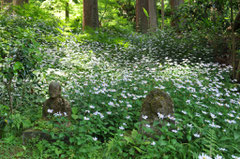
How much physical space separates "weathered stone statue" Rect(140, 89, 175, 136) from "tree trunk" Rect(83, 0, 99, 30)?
7968 millimetres

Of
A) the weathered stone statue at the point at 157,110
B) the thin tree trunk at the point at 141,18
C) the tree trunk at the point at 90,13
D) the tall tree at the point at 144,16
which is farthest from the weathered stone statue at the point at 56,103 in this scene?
the thin tree trunk at the point at 141,18

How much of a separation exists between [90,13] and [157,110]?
27.3ft

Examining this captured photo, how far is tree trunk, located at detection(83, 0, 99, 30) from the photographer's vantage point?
9977 millimetres

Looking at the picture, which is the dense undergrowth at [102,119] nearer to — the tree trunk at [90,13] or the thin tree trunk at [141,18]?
the tree trunk at [90,13]

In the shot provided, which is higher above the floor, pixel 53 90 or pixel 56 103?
pixel 53 90

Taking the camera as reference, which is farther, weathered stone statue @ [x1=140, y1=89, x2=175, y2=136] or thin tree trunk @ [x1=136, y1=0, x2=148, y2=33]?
thin tree trunk @ [x1=136, y1=0, x2=148, y2=33]

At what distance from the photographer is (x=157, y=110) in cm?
280

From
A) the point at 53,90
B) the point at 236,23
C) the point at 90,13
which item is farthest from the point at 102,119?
the point at 90,13

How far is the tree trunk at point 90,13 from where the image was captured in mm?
9977

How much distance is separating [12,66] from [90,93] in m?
1.27

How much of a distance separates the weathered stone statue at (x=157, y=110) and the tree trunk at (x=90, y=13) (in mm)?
7968

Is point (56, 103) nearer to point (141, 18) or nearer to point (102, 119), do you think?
point (102, 119)

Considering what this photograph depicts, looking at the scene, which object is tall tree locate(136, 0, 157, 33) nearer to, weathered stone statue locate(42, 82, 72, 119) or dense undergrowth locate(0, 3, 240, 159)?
dense undergrowth locate(0, 3, 240, 159)

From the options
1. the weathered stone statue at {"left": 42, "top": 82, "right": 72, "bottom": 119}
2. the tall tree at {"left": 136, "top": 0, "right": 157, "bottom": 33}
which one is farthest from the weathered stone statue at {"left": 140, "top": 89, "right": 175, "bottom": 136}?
the tall tree at {"left": 136, "top": 0, "right": 157, "bottom": 33}
